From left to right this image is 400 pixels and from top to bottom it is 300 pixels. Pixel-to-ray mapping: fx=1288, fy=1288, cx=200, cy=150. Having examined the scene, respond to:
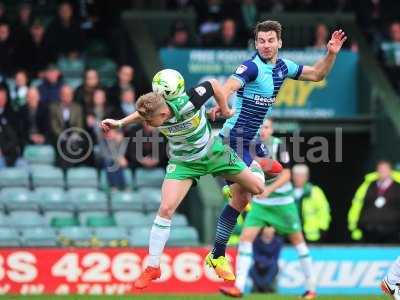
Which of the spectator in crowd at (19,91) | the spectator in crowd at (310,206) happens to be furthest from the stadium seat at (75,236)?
the spectator in crowd at (310,206)

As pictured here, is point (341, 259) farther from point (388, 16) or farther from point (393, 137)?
point (388, 16)

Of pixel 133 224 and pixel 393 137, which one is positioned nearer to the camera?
pixel 133 224

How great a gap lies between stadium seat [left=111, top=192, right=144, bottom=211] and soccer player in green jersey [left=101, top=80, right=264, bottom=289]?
673cm

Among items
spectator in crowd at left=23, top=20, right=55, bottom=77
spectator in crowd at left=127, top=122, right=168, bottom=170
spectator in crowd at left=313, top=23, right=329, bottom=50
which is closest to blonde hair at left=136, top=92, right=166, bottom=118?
spectator in crowd at left=127, top=122, right=168, bottom=170

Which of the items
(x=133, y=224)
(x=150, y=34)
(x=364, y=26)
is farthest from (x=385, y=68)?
(x=133, y=224)

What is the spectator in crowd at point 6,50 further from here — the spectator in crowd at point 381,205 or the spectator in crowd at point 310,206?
the spectator in crowd at point 381,205

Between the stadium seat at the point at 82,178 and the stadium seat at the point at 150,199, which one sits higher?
the stadium seat at the point at 82,178

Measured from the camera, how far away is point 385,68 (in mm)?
23953

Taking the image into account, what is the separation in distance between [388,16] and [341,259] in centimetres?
777

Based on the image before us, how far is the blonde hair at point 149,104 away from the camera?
12867 millimetres

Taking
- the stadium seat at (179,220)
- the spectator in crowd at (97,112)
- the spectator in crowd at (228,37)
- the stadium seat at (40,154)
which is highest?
the spectator in crowd at (228,37)

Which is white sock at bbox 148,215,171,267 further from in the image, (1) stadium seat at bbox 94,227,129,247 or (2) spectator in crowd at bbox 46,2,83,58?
(2) spectator in crowd at bbox 46,2,83,58

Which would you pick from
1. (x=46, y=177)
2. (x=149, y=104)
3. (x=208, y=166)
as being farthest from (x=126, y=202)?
(x=149, y=104)

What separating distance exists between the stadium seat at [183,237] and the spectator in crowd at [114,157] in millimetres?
1397
